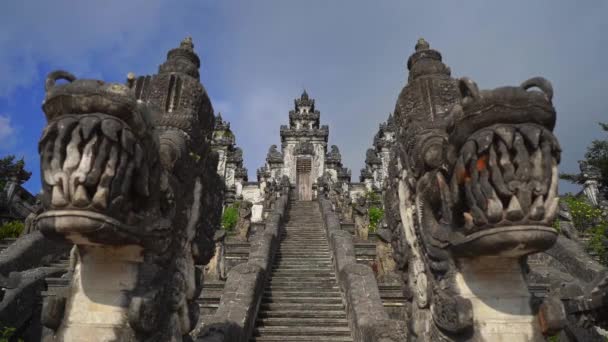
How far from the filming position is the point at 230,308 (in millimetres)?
6094

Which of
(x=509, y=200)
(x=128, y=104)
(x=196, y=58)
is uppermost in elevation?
(x=196, y=58)

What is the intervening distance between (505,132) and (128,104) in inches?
104

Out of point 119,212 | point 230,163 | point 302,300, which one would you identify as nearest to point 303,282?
point 302,300

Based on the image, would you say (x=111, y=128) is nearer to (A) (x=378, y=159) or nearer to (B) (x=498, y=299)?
(B) (x=498, y=299)

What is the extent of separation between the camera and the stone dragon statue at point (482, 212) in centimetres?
263

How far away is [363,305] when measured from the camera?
6.08 meters

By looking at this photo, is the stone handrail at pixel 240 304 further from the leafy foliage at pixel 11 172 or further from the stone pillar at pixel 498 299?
the leafy foliage at pixel 11 172

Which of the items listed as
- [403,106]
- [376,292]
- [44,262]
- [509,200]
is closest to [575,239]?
[376,292]

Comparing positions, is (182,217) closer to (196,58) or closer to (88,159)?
(88,159)

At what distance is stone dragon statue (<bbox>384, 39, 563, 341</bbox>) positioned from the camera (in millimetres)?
2631

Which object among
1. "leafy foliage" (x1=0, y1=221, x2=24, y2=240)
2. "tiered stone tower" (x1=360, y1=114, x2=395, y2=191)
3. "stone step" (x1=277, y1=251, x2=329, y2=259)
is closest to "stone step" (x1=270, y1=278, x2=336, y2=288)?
"stone step" (x1=277, y1=251, x2=329, y2=259)

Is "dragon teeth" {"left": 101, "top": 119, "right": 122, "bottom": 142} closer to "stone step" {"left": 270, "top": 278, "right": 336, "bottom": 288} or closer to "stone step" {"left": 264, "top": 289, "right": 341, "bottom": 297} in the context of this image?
"stone step" {"left": 264, "top": 289, "right": 341, "bottom": 297}

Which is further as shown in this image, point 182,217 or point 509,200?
point 182,217

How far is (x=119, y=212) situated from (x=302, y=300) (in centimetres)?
538
